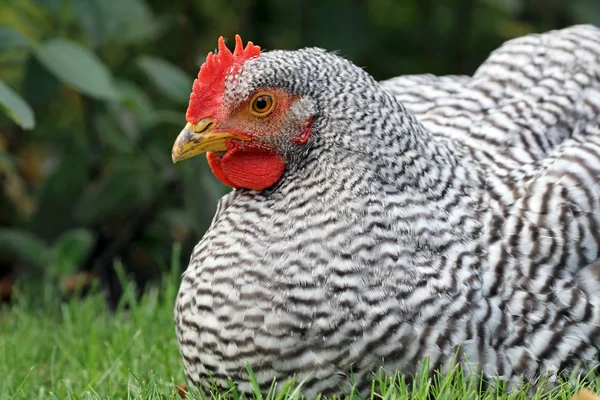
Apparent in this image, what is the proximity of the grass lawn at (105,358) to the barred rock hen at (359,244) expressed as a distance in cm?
10

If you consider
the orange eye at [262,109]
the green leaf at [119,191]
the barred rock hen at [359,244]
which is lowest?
the green leaf at [119,191]

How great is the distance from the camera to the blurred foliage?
15.5 feet

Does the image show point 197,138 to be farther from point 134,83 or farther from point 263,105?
point 134,83

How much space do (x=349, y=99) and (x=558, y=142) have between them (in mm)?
974

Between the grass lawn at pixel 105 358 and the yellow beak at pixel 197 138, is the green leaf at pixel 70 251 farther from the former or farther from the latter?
the yellow beak at pixel 197 138

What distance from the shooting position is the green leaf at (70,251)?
4875 millimetres

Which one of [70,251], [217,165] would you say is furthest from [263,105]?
[70,251]

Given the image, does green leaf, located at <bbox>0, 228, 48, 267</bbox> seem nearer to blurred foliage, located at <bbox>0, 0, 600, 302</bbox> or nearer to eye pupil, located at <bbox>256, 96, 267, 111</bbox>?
blurred foliage, located at <bbox>0, 0, 600, 302</bbox>

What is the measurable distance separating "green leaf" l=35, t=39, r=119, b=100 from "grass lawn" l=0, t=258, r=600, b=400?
3.24 ft

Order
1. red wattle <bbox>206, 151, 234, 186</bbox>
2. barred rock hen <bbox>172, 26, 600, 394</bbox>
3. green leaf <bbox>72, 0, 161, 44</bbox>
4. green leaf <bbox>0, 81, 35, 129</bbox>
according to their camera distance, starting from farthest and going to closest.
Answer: green leaf <bbox>72, 0, 161, 44</bbox>, green leaf <bbox>0, 81, 35, 129</bbox>, red wattle <bbox>206, 151, 234, 186</bbox>, barred rock hen <bbox>172, 26, 600, 394</bbox>

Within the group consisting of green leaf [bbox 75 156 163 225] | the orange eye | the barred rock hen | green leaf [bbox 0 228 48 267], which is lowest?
green leaf [bbox 0 228 48 267]

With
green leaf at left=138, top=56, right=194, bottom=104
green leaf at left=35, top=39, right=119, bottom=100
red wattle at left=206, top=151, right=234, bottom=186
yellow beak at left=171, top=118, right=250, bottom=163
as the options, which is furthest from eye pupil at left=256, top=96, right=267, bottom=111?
green leaf at left=138, top=56, right=194, bottom=104

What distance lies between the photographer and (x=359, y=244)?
2928mm

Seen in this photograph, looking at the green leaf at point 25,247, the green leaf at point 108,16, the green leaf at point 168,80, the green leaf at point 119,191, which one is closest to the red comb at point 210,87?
the green leaf at point 168,80
